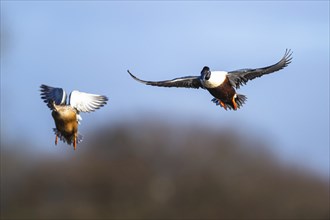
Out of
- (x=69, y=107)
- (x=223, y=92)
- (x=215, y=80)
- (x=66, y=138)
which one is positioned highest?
(x=215, y=80)

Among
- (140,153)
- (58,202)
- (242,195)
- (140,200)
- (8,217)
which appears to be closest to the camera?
(8,217)

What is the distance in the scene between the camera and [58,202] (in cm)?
2973

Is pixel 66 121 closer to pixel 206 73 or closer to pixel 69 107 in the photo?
pixel 69 107

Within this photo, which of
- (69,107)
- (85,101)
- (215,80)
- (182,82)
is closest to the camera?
(69,107)

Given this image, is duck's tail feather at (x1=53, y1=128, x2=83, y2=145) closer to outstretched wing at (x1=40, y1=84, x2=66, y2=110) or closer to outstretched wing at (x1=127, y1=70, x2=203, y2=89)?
outstretched wing at (x1=40, y1=84, x2=66, y2=110)

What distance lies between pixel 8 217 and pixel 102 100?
45.8ft

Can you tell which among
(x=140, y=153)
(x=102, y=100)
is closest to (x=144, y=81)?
(x=102, y=100)

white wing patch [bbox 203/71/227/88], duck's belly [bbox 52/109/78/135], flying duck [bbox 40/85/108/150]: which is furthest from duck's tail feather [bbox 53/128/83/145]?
white wing patch [bbox 203/71/227/88]

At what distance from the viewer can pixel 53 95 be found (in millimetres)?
14266

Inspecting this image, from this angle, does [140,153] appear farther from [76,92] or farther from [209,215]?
[76,92]

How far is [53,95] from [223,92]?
68.5 inches

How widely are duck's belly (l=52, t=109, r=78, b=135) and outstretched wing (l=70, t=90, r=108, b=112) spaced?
0.20 metres

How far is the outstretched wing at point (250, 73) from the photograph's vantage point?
47.6 ft

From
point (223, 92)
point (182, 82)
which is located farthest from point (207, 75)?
point (182, 82)
